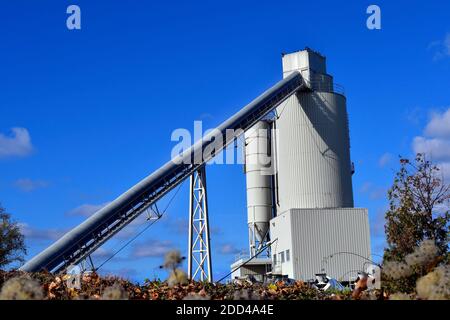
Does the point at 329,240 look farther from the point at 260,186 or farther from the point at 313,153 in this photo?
the point at 260,186

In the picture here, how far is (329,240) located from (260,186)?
9.29 metres

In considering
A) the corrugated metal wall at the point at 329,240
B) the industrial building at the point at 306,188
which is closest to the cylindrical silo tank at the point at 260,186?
the industrial building at the point at 306,188

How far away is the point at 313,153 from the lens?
4147 centimetres

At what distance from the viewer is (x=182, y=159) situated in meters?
31.9

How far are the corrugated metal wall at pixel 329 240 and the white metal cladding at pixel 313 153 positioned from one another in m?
2.07

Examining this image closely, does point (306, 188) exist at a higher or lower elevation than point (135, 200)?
higher

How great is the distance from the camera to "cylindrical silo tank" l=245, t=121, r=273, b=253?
45.9m

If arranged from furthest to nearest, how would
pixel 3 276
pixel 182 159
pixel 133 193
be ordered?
pixel 182 159 → pixel 133 193 → pixel 3 276

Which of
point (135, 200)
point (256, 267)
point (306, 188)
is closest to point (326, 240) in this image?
point (306, 188)

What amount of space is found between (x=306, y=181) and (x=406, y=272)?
35.7 metres
